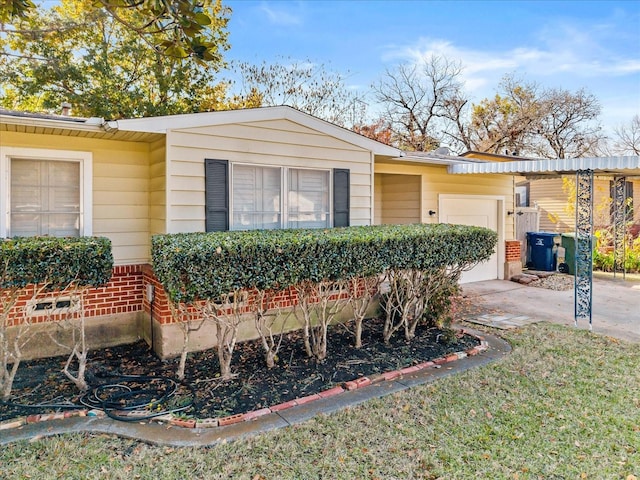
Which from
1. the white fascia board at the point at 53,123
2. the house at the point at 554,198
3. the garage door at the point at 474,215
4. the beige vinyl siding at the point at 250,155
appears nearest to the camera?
the white fascia board at the point at 53,123

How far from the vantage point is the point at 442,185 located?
9500 mm

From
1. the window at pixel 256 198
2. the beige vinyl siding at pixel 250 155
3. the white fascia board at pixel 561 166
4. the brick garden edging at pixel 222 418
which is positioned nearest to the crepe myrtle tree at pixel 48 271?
the brick garden edging at pixel 222 418

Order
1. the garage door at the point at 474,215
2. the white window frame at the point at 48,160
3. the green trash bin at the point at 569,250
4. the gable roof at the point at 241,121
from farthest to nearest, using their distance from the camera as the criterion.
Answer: the green trash bin at the point at 569,250
the garage door at the point at 474,215
the gable roof at the point at 241,121
the white window frame at the point at 48,160

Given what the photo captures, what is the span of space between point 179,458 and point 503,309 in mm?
6380

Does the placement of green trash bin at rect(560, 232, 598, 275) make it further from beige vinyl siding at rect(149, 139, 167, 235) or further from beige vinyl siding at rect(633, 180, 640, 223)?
beige vinyl siding at rect(149, 139, 167, 235)

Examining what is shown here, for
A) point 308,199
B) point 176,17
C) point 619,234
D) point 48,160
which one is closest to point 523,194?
point 619,234

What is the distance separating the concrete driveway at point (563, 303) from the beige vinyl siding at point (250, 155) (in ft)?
11.0

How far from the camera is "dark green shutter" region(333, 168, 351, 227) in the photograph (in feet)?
21.2

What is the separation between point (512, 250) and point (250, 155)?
26.3ft

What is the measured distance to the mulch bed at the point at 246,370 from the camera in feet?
13.1

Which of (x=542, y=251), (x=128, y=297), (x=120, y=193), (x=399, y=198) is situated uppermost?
(x=399, y=198)

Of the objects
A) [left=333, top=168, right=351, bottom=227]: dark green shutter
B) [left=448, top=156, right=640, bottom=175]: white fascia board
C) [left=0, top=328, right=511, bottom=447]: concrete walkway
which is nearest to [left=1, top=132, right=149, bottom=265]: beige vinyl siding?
[left=0, top=328, right=511, bottom=447]: concrete walkway

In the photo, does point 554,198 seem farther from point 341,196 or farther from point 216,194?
point 216,194

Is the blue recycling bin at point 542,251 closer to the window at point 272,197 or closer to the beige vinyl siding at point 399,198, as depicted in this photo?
→ the beige vinyl siding at point 399,198
